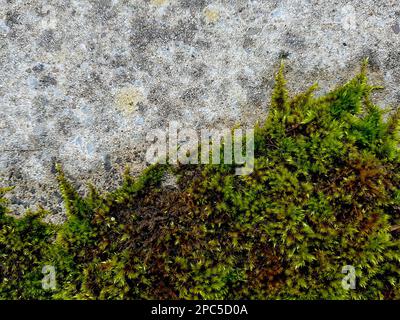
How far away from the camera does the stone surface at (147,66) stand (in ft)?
8.73

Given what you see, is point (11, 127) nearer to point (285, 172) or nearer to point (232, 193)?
point (232, 193)

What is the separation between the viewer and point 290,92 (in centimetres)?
268

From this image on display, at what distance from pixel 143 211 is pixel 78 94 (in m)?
0.87

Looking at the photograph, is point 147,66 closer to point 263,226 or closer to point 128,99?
point 128,99

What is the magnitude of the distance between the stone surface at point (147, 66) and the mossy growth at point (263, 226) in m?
0.20

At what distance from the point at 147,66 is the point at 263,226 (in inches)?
49.1

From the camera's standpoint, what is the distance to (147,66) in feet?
8.82

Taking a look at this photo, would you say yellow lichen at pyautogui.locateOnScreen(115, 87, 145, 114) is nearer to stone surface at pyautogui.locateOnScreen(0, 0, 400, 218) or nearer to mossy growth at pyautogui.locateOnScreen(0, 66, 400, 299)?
stone surface at pyautogui.locateOnScreen(0, 0, 400, 218)

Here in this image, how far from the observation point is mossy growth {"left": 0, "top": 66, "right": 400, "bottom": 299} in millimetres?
2355

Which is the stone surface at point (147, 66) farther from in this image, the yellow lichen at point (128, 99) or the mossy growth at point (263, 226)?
the mossy growth at point (263, 226)

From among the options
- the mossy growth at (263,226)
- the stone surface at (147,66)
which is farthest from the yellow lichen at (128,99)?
the mossy growth at (263,226)

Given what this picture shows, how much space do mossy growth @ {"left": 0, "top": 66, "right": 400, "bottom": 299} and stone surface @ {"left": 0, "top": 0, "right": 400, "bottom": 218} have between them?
20 cm

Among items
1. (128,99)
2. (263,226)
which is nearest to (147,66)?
(128,99)

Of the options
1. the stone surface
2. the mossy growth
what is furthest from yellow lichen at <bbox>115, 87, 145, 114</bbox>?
the mossy growth
